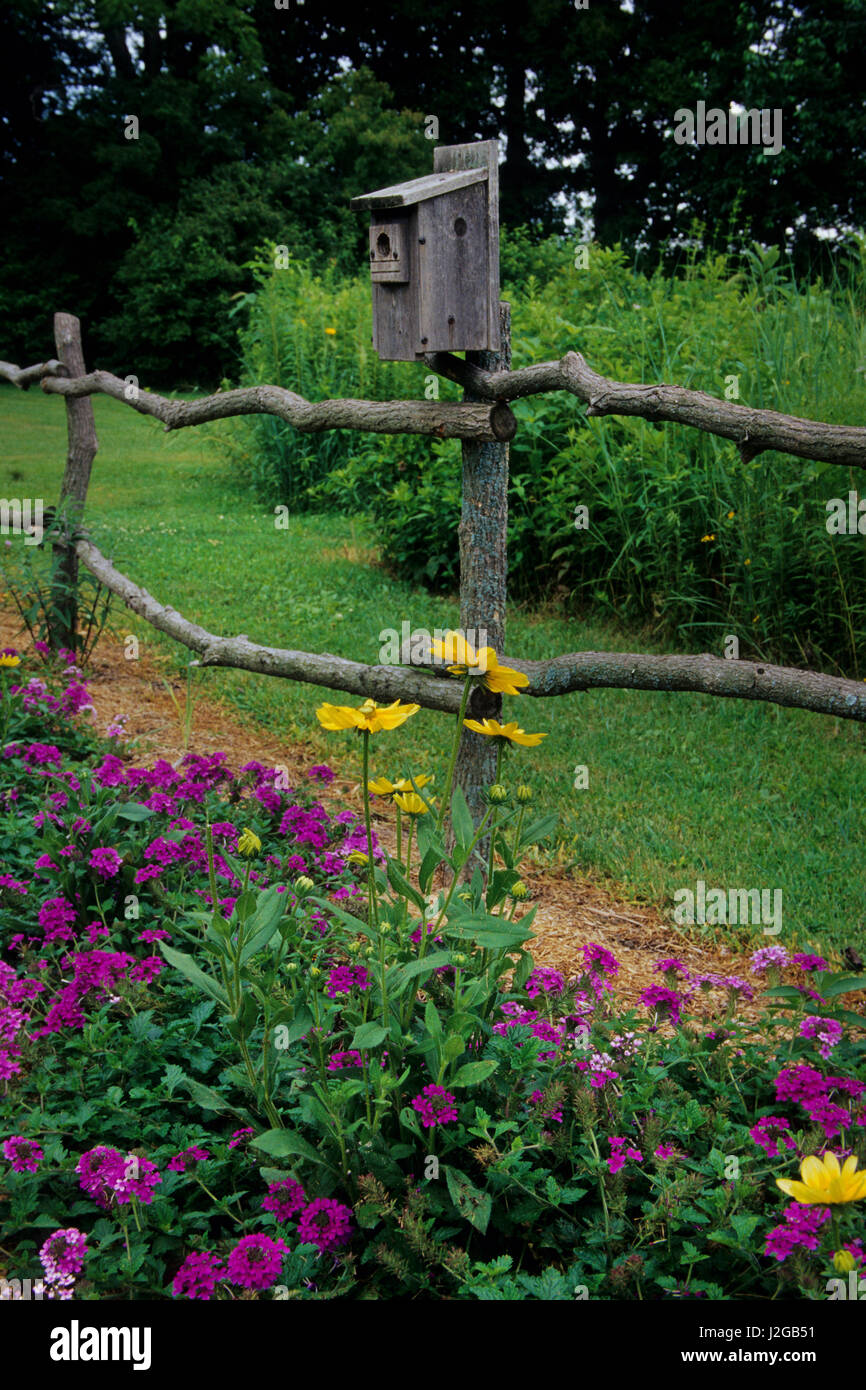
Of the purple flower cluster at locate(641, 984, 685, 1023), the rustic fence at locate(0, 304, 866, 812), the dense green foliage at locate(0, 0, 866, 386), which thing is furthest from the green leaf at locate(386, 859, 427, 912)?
the dense green foliage at locate(0, 0, 866, 386)

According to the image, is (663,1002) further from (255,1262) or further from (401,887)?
(255,1262)

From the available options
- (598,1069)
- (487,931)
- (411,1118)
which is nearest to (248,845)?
(487,931)

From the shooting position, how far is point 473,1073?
5.21 ft

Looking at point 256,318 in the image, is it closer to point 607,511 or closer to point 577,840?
point 607,511

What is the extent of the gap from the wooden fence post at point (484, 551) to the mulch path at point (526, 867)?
0.44 meters

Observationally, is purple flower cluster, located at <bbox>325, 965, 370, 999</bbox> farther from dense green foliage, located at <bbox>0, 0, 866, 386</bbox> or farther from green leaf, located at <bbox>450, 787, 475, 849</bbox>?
dense green foliage, located at <bbox>0, 0, 866, 386</bbox>

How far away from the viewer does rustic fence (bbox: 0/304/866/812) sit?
7.61 feet

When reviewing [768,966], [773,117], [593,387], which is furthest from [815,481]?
[773,117]

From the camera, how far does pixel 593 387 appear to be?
2.46m

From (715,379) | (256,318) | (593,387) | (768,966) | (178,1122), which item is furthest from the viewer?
(256,318)

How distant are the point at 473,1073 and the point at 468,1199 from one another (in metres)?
0.19
